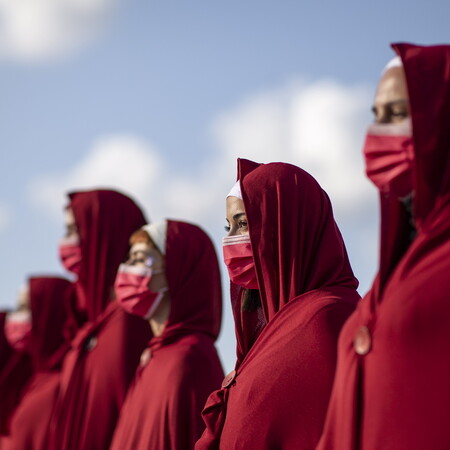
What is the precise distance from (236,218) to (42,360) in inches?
250

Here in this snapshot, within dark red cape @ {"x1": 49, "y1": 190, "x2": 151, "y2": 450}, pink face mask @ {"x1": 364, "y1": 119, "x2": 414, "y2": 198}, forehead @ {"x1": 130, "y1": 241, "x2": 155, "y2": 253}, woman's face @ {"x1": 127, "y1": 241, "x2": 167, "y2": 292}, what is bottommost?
dark red cape @ {"x1": 49, "y1": 190, "x2": 151, "y2": 450}

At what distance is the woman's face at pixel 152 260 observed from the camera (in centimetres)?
835

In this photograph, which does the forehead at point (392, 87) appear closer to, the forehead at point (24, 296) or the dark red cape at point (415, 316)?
the dark red cape at point (415, 316)

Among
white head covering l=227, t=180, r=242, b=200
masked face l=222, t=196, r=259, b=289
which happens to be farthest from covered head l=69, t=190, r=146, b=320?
masked face l=222, t=196, r=259, b=289

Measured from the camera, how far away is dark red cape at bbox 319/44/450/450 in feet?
13.1

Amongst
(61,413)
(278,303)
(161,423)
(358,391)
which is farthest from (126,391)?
(358,391)

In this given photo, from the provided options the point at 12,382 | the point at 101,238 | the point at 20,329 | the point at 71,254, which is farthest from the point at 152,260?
the point at 12,382

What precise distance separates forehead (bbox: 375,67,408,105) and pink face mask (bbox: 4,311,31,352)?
28.9 ft

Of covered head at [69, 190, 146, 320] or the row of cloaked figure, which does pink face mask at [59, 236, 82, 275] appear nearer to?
the row of cloaked figure

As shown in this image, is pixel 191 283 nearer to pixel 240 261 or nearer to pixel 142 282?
pixel 142 282

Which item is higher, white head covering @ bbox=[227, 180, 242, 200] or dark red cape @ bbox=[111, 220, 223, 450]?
white head covering @ bbox=[227, 180, 242, 200]

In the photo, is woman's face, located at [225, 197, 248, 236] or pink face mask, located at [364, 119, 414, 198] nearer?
pink face mask, located at [364, 119, 414, 198]

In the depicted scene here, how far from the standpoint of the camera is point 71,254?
33.7 feet

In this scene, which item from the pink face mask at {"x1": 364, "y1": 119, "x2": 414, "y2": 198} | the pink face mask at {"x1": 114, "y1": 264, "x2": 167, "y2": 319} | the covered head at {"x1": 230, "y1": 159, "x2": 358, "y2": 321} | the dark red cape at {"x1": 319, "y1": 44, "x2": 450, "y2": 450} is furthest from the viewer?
the pink face mask at {"x1": 114, "y1": 264, "x2": 167, "y2": 319}
